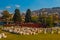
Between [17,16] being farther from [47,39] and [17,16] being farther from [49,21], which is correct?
[47,39]

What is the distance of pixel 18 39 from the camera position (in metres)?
16.3

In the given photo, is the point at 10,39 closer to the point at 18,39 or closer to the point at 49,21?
the point at 18,39

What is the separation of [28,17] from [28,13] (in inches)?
47.8

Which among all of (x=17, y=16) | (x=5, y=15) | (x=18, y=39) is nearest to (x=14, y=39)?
(x=18, y=39)

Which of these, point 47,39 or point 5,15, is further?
point 5,15

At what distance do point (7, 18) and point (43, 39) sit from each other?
1770 inches

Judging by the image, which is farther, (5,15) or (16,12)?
(5,15)

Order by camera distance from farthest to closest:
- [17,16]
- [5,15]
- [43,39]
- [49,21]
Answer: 1. [5,15]
2. [17,16]
3. [49,21]
4. [43,39]

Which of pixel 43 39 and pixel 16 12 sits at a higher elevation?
pixel 16 12

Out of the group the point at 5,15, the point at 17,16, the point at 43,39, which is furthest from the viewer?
the point at 5,15

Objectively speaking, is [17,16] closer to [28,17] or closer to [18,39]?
[28,17]

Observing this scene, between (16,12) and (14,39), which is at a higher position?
(16,12)

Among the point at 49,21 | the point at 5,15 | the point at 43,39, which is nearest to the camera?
the point at 43,39

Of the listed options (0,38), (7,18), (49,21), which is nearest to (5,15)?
(7,18)
